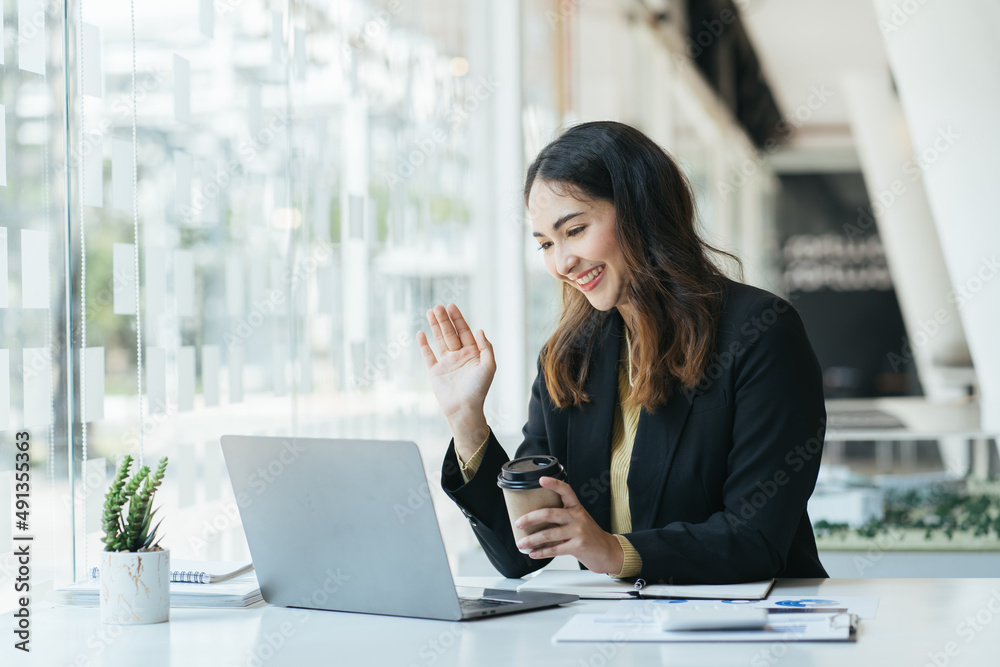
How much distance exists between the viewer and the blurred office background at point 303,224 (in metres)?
1.79

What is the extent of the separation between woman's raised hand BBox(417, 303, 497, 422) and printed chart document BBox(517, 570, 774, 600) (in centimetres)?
33

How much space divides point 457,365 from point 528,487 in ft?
1.48

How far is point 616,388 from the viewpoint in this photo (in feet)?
6.20

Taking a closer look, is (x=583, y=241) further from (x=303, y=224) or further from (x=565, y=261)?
(x=303, y=224)

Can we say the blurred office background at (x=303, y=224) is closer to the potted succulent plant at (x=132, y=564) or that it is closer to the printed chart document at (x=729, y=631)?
the potted succulent plant at (x=132, y=564)

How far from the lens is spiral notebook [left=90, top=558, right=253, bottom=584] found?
166 centimetres

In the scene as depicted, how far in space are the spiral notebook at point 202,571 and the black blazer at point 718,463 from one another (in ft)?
1.27

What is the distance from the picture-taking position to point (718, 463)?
1734 millimetres

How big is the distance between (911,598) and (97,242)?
4.99 ft

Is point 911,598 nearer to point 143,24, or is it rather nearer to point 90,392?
point 90,392

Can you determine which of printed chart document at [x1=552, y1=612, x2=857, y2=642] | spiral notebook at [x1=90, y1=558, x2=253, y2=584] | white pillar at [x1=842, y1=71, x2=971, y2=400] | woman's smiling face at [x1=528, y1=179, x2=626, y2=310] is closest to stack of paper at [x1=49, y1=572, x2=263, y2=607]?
spiral notebook at [x1=90, y1=558, x2=253, y2=584]

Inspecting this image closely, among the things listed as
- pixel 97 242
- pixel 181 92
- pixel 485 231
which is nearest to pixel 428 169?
pixel 485 231

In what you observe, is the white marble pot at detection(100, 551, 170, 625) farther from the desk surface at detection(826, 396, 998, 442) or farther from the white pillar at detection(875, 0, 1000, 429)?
the white pillar at detection(875, 0, 1000, 429)

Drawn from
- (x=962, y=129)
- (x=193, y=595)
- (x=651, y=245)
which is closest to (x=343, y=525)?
(x=193, y=595)
